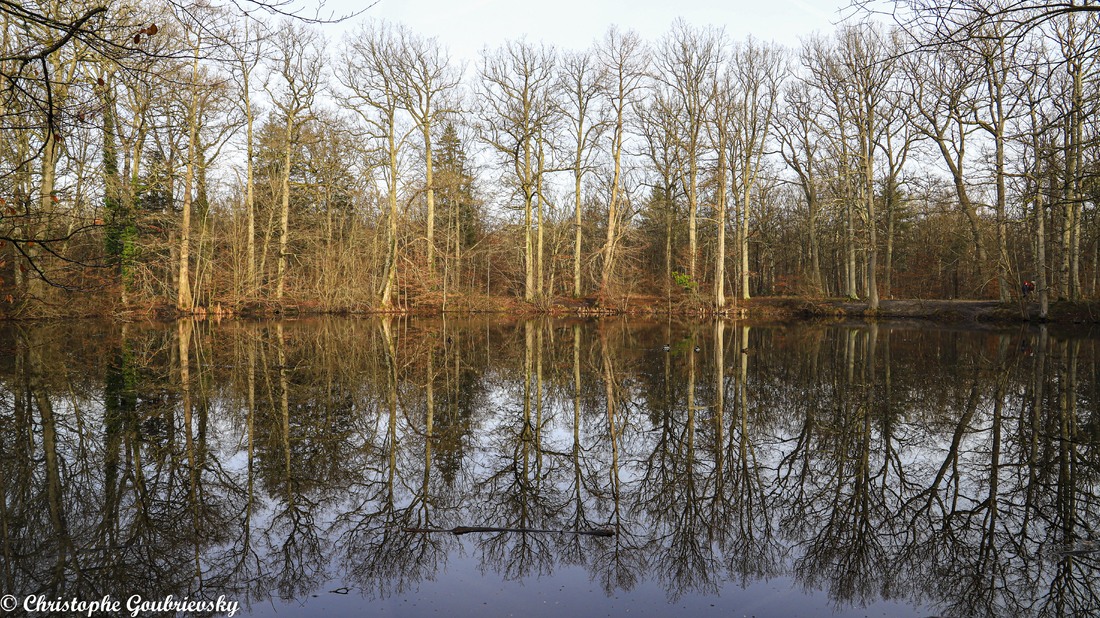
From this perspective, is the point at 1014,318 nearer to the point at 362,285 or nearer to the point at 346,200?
the point at 362,285

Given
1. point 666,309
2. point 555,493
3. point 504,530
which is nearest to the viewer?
point 504,530

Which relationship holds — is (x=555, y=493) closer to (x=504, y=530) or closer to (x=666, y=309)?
(x=504, y=530)

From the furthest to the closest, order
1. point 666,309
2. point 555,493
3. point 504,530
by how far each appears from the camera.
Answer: point 666,309 → point 555,493 → point 504,530

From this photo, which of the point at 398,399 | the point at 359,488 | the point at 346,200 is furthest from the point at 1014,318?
the point at 346,200

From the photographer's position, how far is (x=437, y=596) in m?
3.28

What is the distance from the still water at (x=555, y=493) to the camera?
335 cm

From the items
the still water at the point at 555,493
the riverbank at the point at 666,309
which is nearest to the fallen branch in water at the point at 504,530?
the still water at the point at 555,493

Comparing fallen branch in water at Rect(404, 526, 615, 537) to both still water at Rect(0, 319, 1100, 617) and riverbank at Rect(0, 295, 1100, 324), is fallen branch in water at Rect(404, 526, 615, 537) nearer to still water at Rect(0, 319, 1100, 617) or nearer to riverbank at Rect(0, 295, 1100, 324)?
still water at Rect(0, 319, 1100, 617)

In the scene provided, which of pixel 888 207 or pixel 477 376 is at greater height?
pixel 888 207

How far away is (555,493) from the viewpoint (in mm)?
4777

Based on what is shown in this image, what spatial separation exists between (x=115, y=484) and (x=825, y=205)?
88.8 ft

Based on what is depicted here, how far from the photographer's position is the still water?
3354 mm

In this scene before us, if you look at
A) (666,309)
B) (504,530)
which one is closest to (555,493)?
(504,530)

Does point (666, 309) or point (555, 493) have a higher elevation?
point (666, 309)
